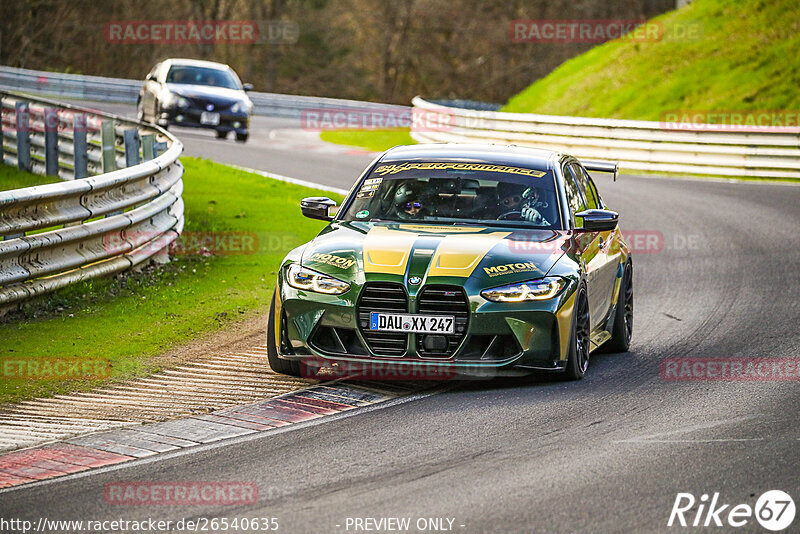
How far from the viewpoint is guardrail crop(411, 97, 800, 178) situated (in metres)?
26.1

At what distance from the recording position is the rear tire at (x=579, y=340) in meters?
8.19

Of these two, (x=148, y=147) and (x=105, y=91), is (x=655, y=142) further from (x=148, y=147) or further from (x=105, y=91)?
(x=105, y=91)

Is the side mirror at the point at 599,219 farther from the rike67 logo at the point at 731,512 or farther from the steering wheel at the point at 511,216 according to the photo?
the rike67 logo at the point at 731,512

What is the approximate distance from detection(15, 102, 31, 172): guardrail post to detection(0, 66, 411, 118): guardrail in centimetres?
2283

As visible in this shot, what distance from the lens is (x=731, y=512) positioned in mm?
5570

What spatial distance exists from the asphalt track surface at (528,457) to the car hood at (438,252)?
812mm

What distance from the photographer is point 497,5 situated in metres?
67.1

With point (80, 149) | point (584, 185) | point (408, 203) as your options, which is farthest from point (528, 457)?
point (80, 149)

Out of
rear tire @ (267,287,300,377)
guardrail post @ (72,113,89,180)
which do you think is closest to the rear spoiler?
rear tire @ (267,287,300,377)

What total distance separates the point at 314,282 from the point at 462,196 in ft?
5.39

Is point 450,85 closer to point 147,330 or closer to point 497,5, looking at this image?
point 497,5

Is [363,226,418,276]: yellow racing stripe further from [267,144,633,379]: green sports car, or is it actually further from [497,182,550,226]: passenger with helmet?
[497,182,550,226]: passenger with helmet

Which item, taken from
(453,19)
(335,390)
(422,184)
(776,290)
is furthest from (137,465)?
(453,19)

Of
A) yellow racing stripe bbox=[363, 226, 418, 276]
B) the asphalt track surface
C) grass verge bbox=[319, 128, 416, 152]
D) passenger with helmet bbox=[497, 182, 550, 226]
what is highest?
passenger with helmet bbox=[497, 182, 550, 226]
